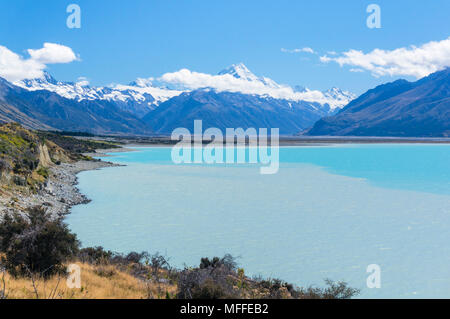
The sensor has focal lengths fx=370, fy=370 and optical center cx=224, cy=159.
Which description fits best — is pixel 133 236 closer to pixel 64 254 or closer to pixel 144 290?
pixel 64 254

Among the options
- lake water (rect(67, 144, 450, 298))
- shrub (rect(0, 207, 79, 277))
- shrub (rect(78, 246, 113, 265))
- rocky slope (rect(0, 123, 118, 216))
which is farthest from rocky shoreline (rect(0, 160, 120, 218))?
shrub (rect(0, 207, 79, 277))

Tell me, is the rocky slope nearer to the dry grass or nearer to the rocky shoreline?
the rocky shoreline

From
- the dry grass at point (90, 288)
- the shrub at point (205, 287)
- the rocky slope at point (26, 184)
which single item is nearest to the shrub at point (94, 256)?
the dry grass at point (90, 288)

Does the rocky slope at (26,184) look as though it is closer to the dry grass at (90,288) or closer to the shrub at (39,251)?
the shrub at (39,251)

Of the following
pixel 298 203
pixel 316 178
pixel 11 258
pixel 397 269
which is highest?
pixel 316 178

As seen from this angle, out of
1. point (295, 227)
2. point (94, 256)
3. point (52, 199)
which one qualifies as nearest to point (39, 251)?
point (94, 256)

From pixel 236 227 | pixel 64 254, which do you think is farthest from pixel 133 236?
pixel 64 254

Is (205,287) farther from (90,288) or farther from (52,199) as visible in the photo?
(52,199)
